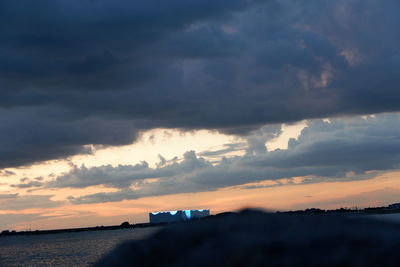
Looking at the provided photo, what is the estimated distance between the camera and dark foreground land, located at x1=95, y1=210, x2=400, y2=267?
329 inches

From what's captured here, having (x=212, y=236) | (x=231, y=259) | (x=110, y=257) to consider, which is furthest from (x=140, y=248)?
(x=231, y=259)

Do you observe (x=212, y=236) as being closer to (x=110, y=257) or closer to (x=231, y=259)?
(x=231, y=259)

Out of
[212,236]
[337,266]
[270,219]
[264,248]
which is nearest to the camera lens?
[337,266]

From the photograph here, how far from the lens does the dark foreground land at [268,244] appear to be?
27.4 ft

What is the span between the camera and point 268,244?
28.7 feet

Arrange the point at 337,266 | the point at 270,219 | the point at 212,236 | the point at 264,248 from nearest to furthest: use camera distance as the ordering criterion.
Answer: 1. the point at 337,266
2. the point at 264,248
3. the point at 212,236
4. the point at 270,219

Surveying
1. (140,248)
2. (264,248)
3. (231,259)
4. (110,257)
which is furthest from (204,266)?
(110,257)

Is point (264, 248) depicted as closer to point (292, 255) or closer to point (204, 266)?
point (292, 255)

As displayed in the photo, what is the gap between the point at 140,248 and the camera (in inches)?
394

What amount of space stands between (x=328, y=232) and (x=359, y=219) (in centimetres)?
205

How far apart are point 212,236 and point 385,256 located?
116 inches

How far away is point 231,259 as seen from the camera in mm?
8656

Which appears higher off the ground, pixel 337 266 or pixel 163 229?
pixel 163 229

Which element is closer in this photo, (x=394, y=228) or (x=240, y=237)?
(x=240, y=237)
